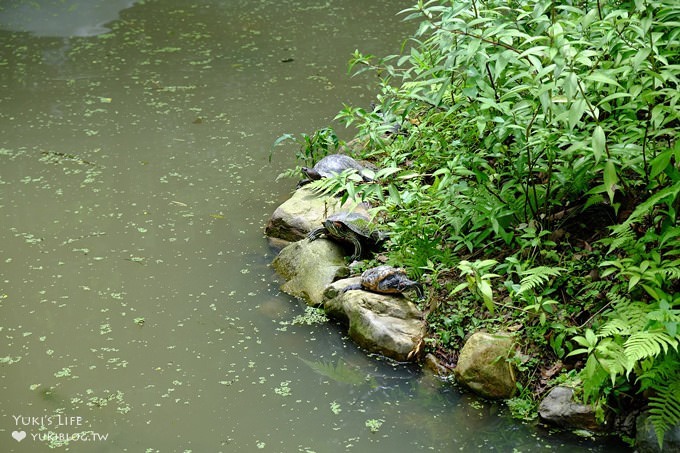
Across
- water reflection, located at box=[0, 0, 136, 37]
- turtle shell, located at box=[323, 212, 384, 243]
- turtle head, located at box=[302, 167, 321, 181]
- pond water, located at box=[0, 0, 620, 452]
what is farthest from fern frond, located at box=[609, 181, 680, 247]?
water reflection, located at box=[0, 0, 136, 37]

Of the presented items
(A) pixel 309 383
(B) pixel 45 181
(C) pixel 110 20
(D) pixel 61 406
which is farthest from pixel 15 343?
(C) pixel 110 20

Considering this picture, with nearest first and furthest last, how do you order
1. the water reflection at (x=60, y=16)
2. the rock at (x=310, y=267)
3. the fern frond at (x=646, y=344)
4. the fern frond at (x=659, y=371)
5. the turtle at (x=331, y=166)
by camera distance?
the fern frond at (x=646, y=344) < the fern frond at (x=659, y=371) < the rock at (x=310, y=267) < the turtle at (x=331, y=166) < the water reflection at (x=60, y=16)

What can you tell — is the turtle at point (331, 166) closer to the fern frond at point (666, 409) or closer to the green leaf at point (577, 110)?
the green leaf at point (577, 110)

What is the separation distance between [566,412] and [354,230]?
1.19 metres

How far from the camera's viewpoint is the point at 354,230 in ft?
10.7

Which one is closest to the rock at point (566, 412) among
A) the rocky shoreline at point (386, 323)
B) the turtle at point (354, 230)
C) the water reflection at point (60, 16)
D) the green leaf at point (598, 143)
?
the rocky shoreline at point (386, 323)

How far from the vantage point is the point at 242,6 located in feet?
23.9

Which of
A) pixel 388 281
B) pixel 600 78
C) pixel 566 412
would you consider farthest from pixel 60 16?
pixel 566 412

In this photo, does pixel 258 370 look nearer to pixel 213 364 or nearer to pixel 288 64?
pixel 213 364

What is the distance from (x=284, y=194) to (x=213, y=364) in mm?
1405

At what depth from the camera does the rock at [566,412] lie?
2436 millimetres

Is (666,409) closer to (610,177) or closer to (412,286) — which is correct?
(610,177)

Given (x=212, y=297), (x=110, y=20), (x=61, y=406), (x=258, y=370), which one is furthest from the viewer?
(x=110, y=20)

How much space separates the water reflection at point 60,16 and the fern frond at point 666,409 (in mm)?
5562
